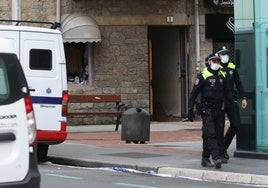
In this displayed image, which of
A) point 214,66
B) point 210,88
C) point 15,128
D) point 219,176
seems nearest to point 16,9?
point 214,66

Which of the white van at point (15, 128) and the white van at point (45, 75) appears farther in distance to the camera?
the white van at point (45, 75)

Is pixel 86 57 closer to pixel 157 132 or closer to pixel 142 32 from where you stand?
pixel 142 32

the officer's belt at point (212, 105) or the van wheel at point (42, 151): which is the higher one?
the officer's belt at point (212, 105)

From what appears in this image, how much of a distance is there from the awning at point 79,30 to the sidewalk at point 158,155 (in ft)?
10.5

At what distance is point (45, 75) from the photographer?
12.5 meters

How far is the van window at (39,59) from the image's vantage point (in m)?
12.4

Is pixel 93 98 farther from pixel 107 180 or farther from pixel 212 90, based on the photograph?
pixel 107 180

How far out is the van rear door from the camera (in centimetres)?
1234

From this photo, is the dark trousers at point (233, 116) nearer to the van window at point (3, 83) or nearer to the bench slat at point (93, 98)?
the van window at point (3, 83)

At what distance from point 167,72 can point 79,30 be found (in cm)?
451

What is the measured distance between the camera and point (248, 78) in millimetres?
12469

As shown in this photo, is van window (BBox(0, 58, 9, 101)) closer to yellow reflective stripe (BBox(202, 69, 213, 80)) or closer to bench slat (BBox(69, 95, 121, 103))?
yellow reflective stripe (BBox(202, 69, 213, 80))

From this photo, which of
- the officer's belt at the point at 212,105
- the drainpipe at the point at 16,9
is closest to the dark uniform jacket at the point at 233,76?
the officer's belt at the point at 212,105

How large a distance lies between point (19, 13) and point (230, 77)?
1122cm
